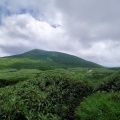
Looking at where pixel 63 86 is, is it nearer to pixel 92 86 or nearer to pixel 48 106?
pixel 92 86

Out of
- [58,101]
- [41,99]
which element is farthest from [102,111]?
[58,101]

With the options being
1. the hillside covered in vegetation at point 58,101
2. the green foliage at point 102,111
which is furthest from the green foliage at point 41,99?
the green foliage at point 102,111

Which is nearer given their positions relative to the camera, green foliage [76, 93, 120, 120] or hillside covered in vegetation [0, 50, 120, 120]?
hillside covered in vegetation [0, 50, 120, 120]

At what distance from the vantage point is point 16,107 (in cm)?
568

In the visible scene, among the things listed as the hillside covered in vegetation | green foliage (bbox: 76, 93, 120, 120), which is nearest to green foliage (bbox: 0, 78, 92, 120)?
the hillside covered in vegetation

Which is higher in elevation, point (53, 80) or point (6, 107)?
point (53, 80)

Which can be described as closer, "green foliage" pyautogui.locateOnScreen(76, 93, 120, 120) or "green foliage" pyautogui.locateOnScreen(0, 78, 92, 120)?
"green foliage" pyautogui.locateOnScreen(0, 78, 92, 120)

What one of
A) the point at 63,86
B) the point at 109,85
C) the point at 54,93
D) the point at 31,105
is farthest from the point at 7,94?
the point at 109,85

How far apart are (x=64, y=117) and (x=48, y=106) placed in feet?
4.34

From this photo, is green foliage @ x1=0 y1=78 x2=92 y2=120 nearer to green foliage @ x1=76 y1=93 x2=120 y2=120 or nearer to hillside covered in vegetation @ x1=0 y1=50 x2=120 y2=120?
hillside covered in vegetation @ x1=0 y1=50 x2=120 y2=120

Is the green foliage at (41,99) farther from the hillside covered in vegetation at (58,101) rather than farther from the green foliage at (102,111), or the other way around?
the green foliage at (102,111)

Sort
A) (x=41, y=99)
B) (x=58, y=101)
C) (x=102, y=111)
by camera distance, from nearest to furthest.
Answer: (x=102, y=111), (x=41, y=99), (x=58, y=101)

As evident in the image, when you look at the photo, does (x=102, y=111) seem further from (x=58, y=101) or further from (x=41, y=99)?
(x=58, y=101)

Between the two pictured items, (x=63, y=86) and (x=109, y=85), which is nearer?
(x=63, y=86)
